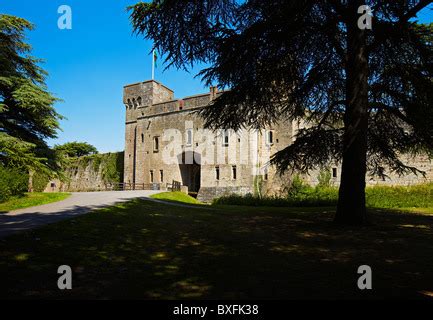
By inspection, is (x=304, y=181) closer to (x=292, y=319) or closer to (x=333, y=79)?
(x=333, y=79)

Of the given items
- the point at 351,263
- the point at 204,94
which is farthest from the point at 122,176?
the point at 351,263

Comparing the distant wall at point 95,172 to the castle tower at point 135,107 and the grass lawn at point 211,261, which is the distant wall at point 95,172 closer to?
the castle tower at point 135,107

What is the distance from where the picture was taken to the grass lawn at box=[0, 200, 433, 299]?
3826 mm

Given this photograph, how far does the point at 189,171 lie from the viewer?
3394cm

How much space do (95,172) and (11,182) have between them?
2776cm

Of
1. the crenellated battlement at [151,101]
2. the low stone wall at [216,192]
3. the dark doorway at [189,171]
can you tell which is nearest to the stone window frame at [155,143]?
the crenellated battlement at [151,101]

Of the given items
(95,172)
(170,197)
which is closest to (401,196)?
(170,197)

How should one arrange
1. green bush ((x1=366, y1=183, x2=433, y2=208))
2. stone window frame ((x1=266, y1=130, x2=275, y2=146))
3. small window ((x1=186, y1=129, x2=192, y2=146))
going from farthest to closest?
small window ((x1=186, y1=129, x2=192, y2=146)) < stone window frame ((x1=266, y1=130, x2=275, y2=146)) < green bush ((x1=366, y1=183, x2=433, y2=208))

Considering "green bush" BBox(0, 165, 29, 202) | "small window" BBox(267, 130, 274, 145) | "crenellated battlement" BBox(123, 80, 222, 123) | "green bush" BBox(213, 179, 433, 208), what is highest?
"crenellated battlement" BBox(123, 80, 222, 123)

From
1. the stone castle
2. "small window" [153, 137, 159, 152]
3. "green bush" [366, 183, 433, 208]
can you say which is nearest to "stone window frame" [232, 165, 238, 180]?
the stone castle

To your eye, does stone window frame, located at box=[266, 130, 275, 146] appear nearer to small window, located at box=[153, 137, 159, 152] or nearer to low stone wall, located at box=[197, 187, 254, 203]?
low stone wall, located at box=[197, 187, 254, 203]

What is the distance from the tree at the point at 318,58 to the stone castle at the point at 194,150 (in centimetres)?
1250

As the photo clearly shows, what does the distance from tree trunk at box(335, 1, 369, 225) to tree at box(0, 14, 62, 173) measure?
571 inches

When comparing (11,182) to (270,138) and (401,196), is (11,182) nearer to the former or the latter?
(270,138)
